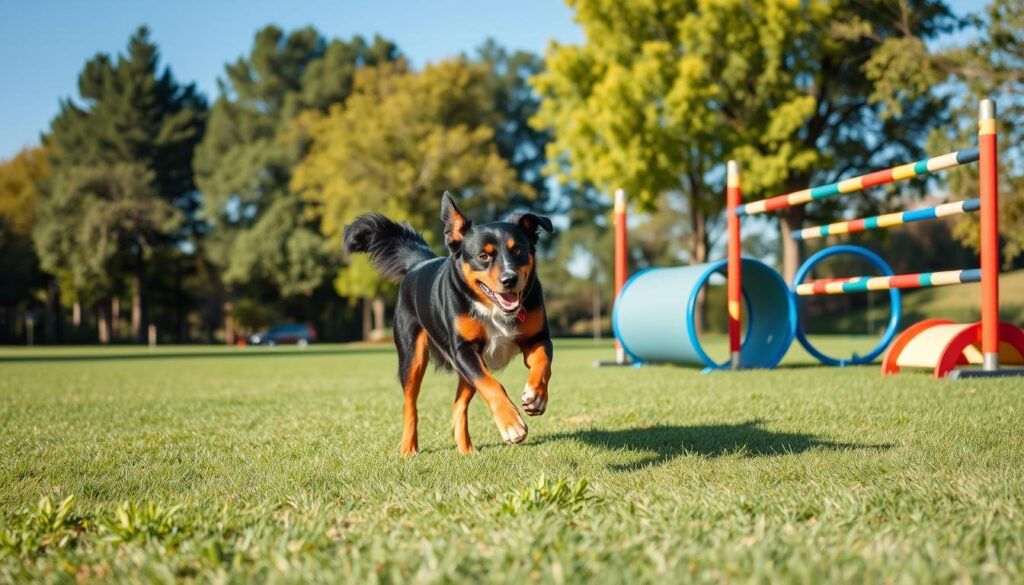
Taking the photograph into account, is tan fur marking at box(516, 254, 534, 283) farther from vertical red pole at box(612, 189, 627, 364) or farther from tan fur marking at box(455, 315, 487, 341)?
vertical red pole at box(612, 189, 627, 364)

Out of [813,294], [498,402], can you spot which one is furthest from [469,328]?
[813,294]

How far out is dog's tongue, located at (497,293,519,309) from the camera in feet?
15.9

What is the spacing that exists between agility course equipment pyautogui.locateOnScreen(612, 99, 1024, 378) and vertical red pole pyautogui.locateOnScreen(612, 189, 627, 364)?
24 mm

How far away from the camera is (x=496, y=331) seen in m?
5.00

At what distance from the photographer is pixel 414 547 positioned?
272cm

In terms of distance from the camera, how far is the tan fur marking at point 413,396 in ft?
18.0

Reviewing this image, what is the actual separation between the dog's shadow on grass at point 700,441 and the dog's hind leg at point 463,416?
2.06 ft

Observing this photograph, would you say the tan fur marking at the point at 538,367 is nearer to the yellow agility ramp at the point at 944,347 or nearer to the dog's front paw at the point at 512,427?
the dog's front paw at the point at 512,427

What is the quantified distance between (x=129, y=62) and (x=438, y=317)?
58.9 m

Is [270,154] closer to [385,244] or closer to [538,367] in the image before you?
[385,244]

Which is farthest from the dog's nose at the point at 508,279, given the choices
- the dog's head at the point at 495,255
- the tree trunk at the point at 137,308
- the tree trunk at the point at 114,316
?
the tree trunk at the point at 114,316

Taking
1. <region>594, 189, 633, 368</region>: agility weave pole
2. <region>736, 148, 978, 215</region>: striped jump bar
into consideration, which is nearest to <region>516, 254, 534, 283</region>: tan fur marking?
<region>736, 148, 978, 215</region>: striped jump bar

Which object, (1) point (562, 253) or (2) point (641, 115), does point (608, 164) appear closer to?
(2) point (641, 115)

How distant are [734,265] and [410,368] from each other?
25.0 feet
